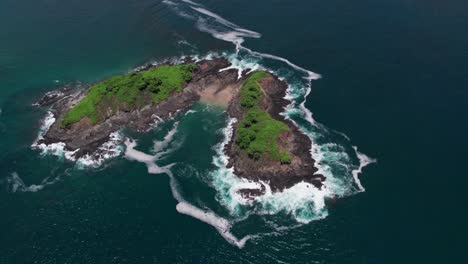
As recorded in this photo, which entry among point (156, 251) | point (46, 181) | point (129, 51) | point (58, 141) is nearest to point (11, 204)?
point (46, 181)

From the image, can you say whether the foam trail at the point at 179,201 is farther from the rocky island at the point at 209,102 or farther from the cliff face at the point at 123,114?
the rocky island at the point at 209,102

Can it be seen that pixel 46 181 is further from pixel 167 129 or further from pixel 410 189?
pixel 410 189

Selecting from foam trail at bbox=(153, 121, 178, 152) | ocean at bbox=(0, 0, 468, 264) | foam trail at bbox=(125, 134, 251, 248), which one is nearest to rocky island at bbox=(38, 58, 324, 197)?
ocean at bbox=(0, 0, 468, 264)

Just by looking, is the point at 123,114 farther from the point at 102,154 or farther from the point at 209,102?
the point at 209,102

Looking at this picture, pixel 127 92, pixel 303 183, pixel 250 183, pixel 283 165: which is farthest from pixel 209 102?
pixel 303 183

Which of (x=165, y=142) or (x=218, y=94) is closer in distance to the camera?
(x=165, y=142)
